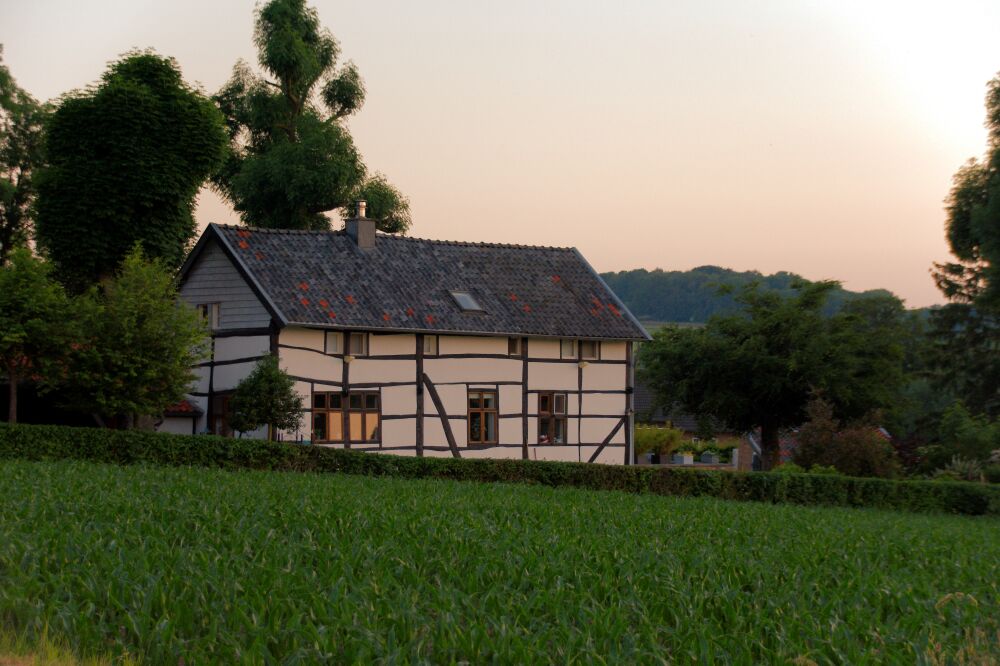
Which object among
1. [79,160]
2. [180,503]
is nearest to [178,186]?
[79,160]

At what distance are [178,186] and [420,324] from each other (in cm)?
1172

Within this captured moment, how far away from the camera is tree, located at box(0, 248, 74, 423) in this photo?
104ft

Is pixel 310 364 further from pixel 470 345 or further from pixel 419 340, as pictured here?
pixel 470 345

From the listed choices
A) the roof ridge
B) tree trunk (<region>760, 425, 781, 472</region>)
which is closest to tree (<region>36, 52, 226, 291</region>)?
the roof ridge

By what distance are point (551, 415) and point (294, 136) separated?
25.0 metres

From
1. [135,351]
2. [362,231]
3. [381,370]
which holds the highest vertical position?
[362,231]

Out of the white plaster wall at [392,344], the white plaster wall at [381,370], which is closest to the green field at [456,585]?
the white plaster wall at [381,370]

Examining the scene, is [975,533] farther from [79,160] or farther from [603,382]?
[79,160]

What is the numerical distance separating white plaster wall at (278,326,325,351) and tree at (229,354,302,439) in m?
1.30

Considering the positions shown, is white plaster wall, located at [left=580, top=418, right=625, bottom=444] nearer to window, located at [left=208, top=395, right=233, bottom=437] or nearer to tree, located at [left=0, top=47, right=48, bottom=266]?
window, located at [left=208, top=395, right=233, bottom=437]

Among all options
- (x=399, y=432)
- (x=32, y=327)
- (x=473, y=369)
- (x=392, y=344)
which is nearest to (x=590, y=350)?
(x=473, y=369)

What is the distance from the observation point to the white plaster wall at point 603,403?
4062 cm

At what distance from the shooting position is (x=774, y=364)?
49594mm

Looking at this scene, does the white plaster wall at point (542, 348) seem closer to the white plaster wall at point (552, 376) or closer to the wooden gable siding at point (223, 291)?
the white plaster wall at point (552, 376)
